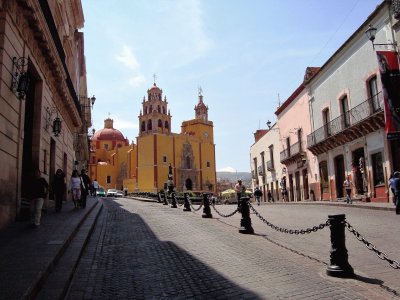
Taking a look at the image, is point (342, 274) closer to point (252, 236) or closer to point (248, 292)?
point (248, 292)

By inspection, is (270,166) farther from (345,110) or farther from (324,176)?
(345,110)

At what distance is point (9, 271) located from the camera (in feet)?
14.6

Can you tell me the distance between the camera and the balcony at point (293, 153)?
91.9 feet

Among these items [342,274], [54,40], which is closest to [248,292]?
[342,274]

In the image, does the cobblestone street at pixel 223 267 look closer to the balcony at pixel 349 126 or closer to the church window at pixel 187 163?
the balcony at pixel 349 126

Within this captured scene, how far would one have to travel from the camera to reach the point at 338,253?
532 cm

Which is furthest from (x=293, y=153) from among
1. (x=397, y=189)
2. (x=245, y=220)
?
(x=245, y=220)

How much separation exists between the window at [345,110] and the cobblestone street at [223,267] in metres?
12.5

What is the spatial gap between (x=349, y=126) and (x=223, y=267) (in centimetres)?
1658

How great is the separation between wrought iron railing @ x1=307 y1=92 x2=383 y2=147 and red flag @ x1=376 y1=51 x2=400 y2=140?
3.11 feet

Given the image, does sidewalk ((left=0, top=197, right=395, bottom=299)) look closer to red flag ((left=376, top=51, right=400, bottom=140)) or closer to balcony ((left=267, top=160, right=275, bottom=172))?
red flag ((left=376, top=51, right=400, bottom=140))

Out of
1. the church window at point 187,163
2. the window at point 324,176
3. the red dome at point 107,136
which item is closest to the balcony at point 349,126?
the window at point 324,176

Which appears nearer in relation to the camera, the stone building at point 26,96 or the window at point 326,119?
the stone building at point 26,96

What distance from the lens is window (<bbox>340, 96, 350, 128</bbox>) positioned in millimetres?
21000
